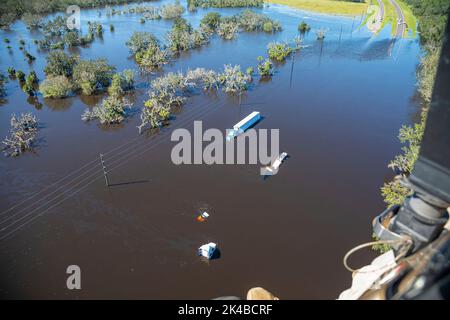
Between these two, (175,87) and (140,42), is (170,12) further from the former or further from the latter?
(175,87)

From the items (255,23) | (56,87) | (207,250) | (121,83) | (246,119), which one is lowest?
(207,250)

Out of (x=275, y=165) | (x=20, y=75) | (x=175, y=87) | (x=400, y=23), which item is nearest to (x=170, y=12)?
(x=20, y=75)

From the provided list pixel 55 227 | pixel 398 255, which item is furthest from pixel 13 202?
pixel 398 255

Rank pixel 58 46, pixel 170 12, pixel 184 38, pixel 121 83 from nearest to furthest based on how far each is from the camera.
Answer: pixel 121 83, pixel 184 38, pixel 58 46, pixel 170 12

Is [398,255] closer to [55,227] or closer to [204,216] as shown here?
[204,216]

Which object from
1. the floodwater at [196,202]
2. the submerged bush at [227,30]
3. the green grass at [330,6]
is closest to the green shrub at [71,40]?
the floodwater at [196,202]
